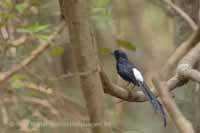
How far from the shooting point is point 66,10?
175 cm

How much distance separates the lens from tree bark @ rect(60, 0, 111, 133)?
5.68 ft

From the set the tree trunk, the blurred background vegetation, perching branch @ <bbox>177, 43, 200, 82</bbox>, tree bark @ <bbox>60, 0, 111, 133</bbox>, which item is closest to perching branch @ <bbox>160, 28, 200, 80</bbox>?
perching branch @ <bbox>177, 43, 200, 82</bbox>

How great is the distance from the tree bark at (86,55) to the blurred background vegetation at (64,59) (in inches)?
29.1

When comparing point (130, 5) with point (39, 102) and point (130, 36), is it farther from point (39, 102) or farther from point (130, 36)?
point (39, 102)

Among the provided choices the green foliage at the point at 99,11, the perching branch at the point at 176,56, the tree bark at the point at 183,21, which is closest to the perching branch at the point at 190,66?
the perching branch at the point at 176,56

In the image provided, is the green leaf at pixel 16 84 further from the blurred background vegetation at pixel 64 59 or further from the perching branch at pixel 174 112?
the perching branch at pixel 174 112

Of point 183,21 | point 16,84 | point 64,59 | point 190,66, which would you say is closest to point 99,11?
point 183,21

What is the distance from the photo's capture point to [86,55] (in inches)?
69.3

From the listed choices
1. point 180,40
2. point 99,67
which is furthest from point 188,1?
point 99,67

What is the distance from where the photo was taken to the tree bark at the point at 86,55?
68.2 inches

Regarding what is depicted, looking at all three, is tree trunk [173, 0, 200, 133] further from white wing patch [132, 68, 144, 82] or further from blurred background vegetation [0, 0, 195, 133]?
white wing patch [132, 68, 144, 82]

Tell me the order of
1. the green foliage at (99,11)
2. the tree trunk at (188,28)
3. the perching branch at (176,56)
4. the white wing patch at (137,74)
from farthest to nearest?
the green foliage at (99,11) → the tree trunk at (188,28) → the white wing patch at (137,74) → the perching branch at (176,56)

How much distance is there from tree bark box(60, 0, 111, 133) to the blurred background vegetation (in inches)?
29.1

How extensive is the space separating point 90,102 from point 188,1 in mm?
1570
